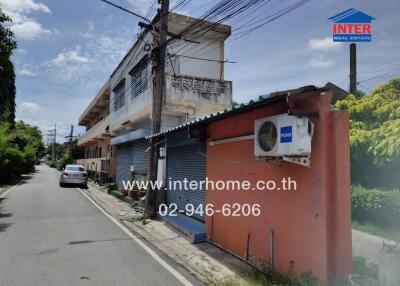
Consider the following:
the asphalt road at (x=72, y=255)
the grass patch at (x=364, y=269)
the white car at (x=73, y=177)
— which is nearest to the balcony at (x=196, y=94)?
the asphalt road at (x=72, y=255)

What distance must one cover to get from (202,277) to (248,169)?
2173 mm

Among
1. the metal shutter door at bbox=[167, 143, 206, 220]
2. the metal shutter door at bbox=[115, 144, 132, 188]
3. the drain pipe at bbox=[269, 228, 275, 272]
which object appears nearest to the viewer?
the drain pipe at bbox=[269, 228, 275, 272]

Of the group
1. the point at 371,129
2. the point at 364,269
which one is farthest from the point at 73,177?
the point at 364,269

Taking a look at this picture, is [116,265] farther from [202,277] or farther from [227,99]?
[227,99]

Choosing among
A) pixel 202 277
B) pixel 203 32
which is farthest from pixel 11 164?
pixel 202 277

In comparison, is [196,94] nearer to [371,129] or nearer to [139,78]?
[139,78]

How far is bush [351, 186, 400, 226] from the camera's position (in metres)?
9.41

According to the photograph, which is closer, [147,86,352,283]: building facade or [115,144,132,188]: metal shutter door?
[147,86,352,283]: building facade

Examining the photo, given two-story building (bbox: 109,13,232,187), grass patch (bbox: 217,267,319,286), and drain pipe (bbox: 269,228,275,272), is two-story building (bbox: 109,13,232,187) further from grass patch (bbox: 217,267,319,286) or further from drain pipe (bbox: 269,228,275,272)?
grass patch (bbox: 217,267,319,286)

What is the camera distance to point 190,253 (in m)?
7.48

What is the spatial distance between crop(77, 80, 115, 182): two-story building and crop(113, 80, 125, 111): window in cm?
239

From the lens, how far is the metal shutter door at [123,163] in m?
19.7

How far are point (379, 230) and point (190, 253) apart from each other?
207 inches

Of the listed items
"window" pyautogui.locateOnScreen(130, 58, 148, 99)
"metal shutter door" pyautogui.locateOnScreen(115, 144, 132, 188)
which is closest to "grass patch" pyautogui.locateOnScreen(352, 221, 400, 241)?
"window" pyautogui.locateOnScreen(130, 58, 148, 99)
